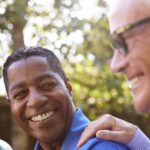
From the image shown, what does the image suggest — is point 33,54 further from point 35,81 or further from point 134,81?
point 134,81

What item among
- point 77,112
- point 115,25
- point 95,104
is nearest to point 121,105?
point 95,104

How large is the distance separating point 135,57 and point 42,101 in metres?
1.34

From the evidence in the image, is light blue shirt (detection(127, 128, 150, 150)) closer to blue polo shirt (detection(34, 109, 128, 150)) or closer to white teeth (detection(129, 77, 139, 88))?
blue polo shirt (detection(34, 109, 128, 150))

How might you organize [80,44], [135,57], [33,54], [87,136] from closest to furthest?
[135,57] → [87,136] → [33,54] → [80,44]

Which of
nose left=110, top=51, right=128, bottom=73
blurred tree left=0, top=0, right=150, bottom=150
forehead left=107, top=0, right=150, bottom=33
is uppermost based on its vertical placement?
→ forehead left=107, top=0, right=150, bottom=33

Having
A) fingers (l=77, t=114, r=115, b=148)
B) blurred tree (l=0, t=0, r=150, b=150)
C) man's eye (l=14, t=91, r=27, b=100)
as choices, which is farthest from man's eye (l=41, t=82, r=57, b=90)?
blurred tree (l=0, t=0, r=150, b=150)

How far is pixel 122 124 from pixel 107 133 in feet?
0.64

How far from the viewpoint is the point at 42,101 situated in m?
2.61

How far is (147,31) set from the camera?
1.35 metres

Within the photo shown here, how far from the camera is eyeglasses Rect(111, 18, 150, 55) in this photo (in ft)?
4.44

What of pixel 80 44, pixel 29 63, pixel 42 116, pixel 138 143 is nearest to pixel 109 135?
pixel 138 143

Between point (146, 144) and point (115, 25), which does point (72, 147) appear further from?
point (115, 25)

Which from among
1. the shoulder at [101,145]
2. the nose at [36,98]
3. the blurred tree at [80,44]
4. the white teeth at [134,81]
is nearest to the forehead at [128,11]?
the white teeth at [134,81]

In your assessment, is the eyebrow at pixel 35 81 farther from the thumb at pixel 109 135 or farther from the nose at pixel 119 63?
the nose at pixel 119 63
